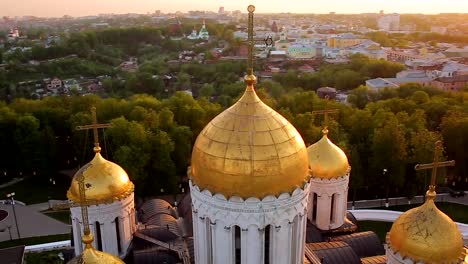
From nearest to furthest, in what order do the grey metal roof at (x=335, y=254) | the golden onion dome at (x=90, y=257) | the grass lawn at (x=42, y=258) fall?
the golden onion dome at (x=90, y=257) < the grey metal roof at (x=335, y=254) < the grass lawn at (x=42, y=258)

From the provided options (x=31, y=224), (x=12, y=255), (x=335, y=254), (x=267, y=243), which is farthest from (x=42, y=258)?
(x=267, y=243)

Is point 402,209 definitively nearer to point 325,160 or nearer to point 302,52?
point 325,160

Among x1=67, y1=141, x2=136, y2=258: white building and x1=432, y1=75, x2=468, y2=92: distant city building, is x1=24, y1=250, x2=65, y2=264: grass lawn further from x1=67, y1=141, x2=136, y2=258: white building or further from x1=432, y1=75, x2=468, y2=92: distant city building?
x1=432, y1=75, x2=468, y2=92: distant city building

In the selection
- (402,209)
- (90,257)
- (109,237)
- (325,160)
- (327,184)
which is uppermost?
(325,160)

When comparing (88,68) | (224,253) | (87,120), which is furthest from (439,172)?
(88,68)

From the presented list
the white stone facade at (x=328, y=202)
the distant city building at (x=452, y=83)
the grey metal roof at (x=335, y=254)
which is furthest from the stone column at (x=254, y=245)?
the distant city building at (x=452, y=83)

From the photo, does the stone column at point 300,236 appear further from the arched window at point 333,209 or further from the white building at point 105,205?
the arched window at point 333,209

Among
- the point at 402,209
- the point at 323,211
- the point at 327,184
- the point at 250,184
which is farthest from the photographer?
the point at 402,209
